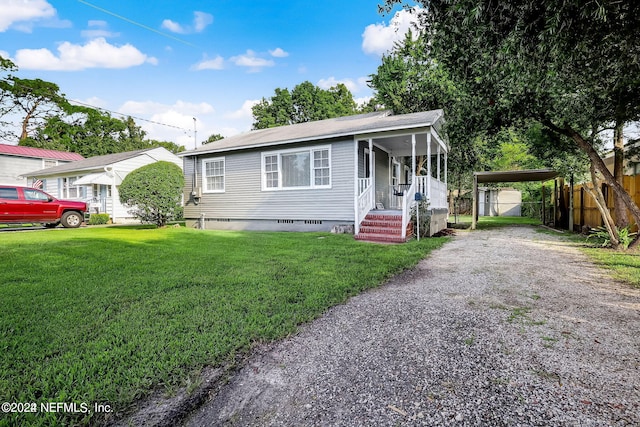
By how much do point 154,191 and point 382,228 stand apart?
8697mm

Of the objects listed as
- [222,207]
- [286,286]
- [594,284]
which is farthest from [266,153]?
[594,284]

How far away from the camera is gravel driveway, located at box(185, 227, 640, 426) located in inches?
68.8

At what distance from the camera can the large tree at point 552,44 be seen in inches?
139

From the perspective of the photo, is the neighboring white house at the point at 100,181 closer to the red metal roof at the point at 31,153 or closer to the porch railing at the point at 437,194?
the red metal roof at the point at 31,153

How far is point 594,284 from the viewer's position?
448cm

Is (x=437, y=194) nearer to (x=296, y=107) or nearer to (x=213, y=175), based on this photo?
(x=213, y=175)

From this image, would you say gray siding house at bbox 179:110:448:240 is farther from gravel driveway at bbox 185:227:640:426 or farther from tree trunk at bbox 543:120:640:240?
gravel driveway at bbox 185:227:640:426

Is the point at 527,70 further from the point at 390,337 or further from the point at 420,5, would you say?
the point at 390,337

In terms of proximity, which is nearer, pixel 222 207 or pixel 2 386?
pixel 2 386

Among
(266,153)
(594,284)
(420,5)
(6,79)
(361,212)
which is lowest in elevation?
(594,284)

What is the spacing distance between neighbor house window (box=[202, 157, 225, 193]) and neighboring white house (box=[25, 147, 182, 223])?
6.35 m

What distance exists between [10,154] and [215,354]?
96.2 feet

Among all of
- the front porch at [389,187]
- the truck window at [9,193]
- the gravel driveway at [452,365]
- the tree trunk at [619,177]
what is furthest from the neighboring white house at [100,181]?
the tree trunk at [619,177]

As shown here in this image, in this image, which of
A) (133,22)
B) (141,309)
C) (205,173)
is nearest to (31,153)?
(133,22)
